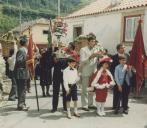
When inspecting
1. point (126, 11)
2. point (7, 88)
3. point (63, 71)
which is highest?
point (126, 11)

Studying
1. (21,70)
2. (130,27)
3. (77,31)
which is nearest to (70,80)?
(21,70)

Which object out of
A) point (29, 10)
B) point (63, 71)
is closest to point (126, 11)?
point (63, 71)

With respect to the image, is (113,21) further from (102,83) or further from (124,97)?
(102,83)

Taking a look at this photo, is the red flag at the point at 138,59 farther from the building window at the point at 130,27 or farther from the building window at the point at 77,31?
the building window at the point at 77,31

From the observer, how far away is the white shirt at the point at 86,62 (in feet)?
35.0

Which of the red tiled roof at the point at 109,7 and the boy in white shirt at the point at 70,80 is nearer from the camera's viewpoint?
the boy in white shirt at the point at 70,80

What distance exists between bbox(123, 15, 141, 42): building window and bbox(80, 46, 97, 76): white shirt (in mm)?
9058

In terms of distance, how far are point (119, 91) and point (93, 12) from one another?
12.9 m

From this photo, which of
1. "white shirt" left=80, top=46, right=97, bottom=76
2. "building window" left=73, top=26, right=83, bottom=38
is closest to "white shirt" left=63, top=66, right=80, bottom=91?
"white shirt" left=80, top=46, right=97, bottom=76

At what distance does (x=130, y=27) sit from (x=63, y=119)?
11.1 m

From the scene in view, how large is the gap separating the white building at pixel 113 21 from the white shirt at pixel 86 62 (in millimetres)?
7917

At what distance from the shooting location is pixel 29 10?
9456 cm

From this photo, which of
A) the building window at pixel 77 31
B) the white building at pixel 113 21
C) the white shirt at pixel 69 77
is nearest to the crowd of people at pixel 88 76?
the white shirt at pixel 69 77

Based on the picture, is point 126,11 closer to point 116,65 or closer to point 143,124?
point 116,65
